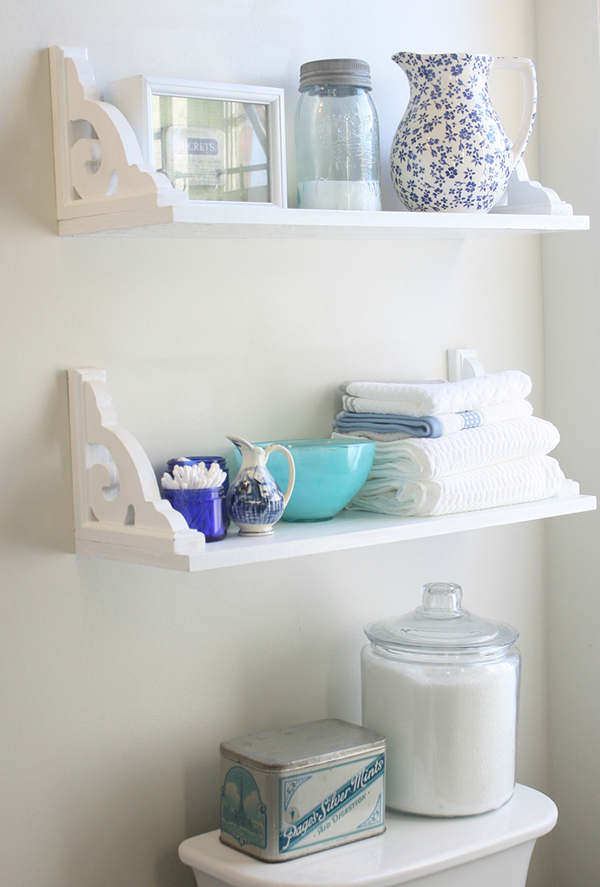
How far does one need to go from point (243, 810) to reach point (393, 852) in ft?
0.56

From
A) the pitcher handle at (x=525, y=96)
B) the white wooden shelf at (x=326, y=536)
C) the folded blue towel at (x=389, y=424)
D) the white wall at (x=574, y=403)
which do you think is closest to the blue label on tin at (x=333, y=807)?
the white wooden shelf at (x=326, y=536)

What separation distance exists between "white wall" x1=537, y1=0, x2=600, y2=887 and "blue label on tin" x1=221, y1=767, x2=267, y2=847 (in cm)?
→ 67

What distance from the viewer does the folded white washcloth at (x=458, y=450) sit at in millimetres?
1147

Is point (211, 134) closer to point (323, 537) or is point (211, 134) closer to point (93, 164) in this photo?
point (93, 164)

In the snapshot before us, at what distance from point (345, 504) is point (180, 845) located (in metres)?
0.42

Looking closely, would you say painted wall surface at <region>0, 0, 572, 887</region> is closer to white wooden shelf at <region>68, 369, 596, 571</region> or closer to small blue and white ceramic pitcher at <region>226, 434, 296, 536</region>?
white wooden shelf at <region>68, 369, 596, 571</region>

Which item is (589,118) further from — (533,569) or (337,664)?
(337,664)

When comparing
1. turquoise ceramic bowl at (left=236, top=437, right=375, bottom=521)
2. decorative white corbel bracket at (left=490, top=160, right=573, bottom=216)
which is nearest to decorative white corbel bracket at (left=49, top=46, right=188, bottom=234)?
turquoise ceramic bowl at (left=236, top=437, right=375, bottom=521)

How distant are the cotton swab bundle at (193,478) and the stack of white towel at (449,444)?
0.78 feet

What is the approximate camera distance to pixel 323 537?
1.03m

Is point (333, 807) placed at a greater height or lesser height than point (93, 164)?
lesser

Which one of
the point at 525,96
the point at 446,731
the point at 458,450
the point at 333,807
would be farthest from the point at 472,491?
the point at 525,96

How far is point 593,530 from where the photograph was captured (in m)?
1.50

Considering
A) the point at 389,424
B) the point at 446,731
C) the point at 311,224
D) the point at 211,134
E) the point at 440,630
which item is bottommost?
the point at 446,731
